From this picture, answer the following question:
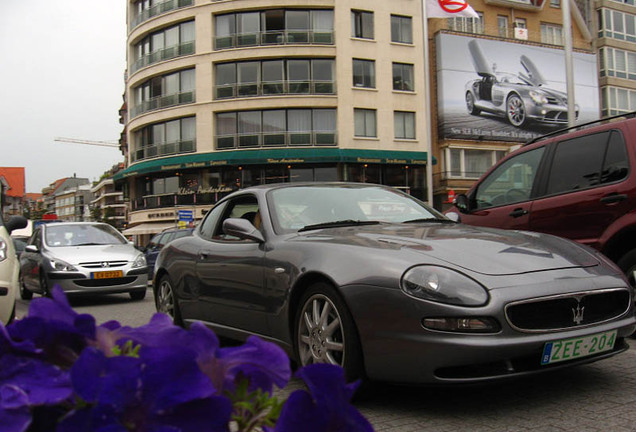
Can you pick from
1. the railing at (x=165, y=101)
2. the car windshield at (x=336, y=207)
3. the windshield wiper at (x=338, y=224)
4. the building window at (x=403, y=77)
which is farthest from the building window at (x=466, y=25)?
the windshield wiper at (x=338, y=224)

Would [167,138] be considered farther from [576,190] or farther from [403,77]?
[576,190]

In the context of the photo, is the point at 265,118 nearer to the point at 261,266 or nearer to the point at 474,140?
the point at 474,140

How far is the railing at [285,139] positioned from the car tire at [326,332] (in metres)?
32.4

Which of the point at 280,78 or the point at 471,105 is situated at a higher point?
the point at 280,78

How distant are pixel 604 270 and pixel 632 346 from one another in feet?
5.22

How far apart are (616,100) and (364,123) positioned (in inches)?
854

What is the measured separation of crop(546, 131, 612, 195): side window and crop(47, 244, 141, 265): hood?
25.0 feet

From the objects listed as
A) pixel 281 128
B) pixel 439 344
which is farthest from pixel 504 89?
pixel 439 344

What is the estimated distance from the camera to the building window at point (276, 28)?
36.2m

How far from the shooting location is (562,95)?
1699 inches

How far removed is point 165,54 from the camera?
38781 mm

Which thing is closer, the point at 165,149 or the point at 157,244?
the point at 157,244

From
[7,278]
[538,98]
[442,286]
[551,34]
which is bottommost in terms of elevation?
[7,278]

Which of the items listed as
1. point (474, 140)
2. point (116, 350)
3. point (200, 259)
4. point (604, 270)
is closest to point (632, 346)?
point (604, 270)
